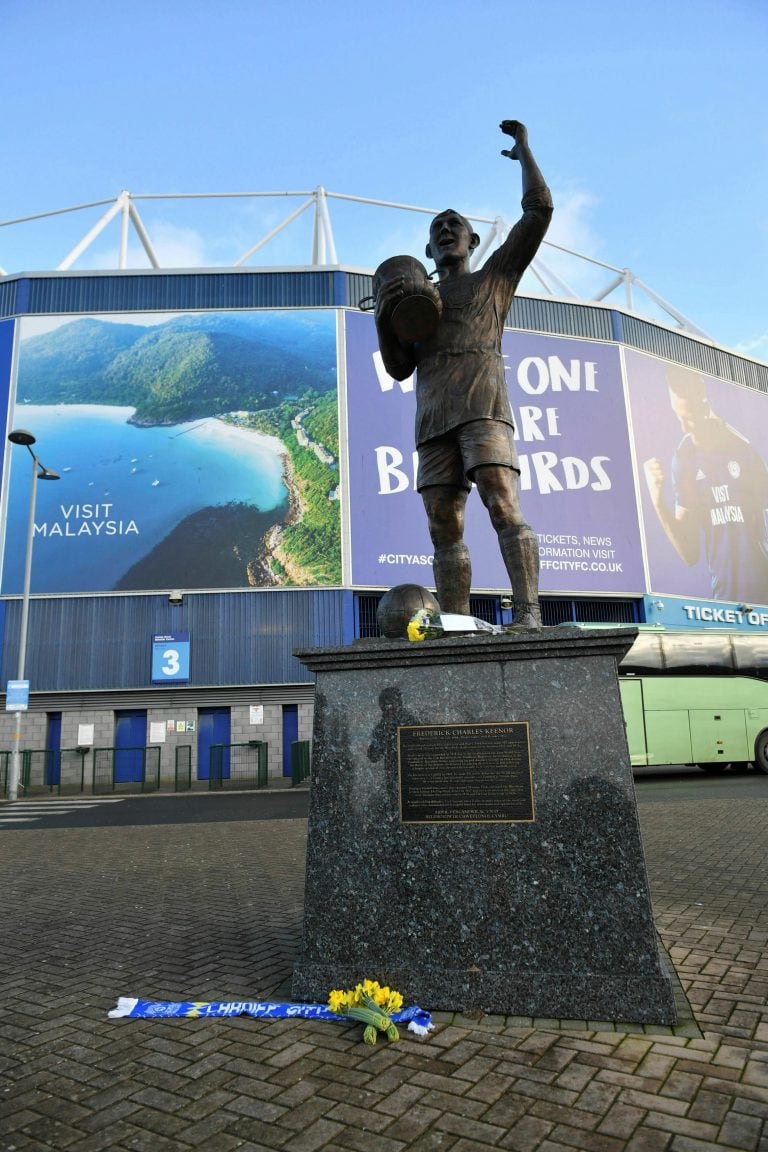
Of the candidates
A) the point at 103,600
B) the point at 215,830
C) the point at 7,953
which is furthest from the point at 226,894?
the point at 103,600

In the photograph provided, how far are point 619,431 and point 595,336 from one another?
3792 millimetres

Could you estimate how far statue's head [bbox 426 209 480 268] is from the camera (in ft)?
16.1

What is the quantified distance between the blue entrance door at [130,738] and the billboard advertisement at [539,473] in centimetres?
799

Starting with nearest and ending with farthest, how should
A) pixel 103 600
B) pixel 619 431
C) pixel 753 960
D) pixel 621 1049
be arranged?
pixel 621 1049 < pixel 753 960 < pixel 103 600 < pixel 619 431

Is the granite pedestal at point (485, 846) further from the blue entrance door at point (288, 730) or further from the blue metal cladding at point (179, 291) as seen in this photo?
the blue metal cladding at point (179, 291)

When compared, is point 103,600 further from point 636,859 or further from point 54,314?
point 636,859

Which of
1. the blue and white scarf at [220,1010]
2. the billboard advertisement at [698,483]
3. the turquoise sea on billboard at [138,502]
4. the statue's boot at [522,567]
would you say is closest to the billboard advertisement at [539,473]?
the billboard advertisement at [698,483]

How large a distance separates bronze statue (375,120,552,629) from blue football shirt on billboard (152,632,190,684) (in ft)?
62.7

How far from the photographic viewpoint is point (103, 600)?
23.1m

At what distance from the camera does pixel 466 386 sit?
463cm

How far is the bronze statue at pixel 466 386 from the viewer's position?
448 cm

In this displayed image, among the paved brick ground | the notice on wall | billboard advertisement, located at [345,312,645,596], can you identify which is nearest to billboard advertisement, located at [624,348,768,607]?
billboard advertisement, located at [345,312,645,596]

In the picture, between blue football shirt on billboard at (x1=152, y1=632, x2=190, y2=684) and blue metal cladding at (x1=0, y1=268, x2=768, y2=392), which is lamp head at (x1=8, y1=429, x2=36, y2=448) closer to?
blue football shirt on billboard at (x1=152, y1=632, x2=190, y2=684)

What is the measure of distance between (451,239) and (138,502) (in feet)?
66.9
